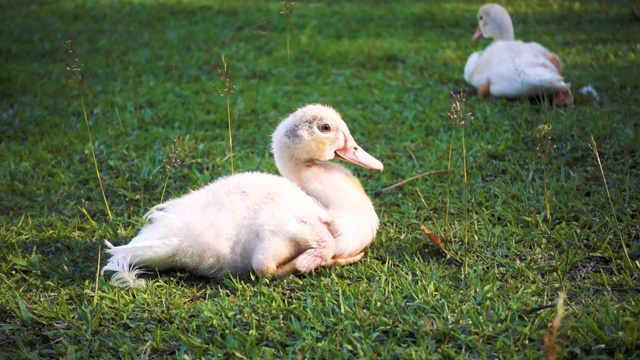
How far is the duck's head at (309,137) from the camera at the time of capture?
12.1 ft

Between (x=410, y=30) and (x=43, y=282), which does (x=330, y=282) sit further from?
(x=410, y=30)

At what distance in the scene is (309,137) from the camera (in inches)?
145

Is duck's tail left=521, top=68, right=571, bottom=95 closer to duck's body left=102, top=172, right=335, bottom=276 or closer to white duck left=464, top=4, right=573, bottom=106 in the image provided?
white duck left=464, top=4, right=573, bottom=106

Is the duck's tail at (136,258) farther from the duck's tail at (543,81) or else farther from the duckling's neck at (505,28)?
the duckling's neck at (505,28)

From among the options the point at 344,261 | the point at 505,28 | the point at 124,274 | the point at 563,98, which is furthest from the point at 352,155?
the point at 505,28

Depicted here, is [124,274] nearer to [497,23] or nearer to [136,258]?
[136,258]

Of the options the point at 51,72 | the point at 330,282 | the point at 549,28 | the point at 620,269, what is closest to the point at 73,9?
the point at 51,72

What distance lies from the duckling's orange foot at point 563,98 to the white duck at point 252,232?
2454mm

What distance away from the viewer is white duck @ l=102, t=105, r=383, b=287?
3.30 m

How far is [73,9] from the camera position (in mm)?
9141

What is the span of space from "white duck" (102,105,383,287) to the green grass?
0.31 ft

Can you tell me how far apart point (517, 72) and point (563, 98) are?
38cm

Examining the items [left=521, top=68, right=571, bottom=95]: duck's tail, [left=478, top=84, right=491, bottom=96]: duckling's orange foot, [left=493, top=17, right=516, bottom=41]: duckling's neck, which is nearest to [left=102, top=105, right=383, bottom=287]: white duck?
[left=521, top=68, right=571, bottom=95]: duck's tail

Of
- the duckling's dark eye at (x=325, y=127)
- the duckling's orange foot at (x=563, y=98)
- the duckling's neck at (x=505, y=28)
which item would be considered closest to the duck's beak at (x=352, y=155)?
the duckling's dark eye at (x=325, y=127)
